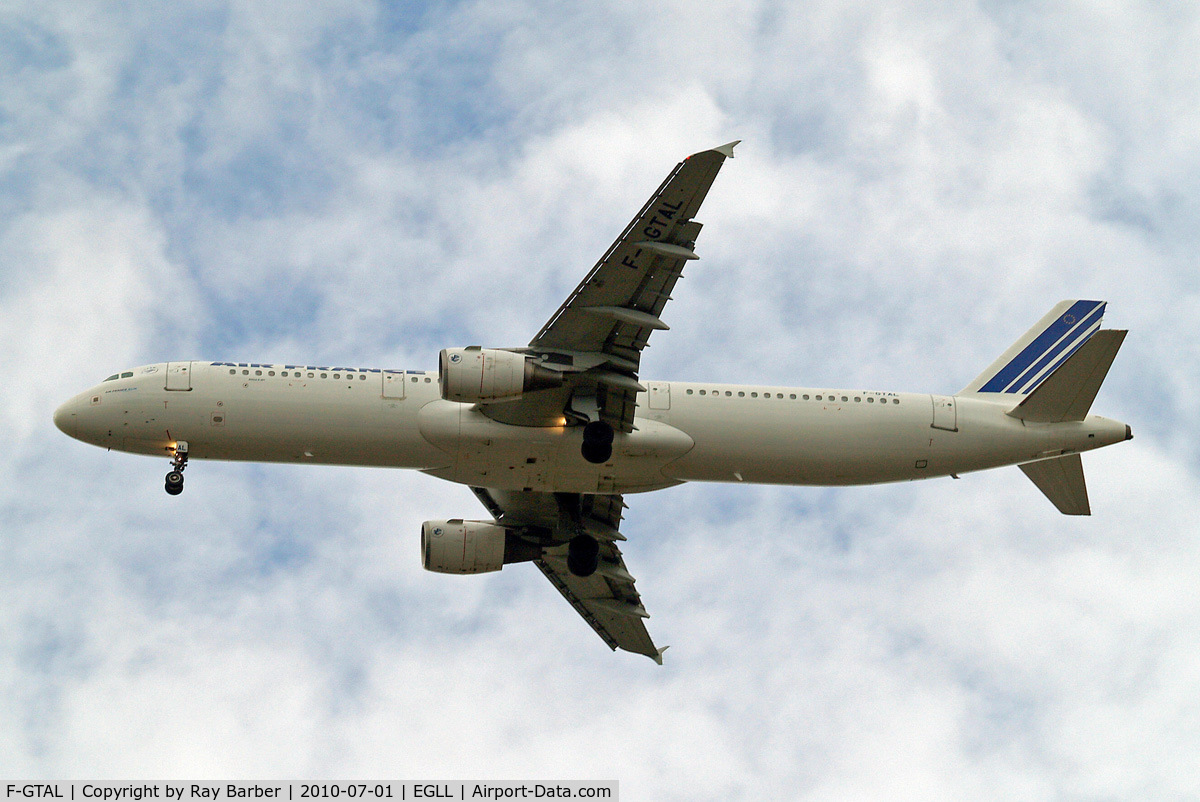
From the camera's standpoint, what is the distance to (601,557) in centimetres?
5178

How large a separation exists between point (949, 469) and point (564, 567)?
48.3ft

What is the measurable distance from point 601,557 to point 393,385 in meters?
11.9

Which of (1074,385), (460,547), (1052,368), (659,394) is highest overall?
(1052,368)

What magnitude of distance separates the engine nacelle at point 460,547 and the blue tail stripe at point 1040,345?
17.3m

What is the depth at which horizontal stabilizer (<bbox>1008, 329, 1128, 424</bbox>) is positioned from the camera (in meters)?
43.5

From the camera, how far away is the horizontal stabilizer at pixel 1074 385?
43.5m

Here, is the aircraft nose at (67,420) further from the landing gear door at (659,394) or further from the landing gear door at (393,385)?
the landing gear door at (659,394)

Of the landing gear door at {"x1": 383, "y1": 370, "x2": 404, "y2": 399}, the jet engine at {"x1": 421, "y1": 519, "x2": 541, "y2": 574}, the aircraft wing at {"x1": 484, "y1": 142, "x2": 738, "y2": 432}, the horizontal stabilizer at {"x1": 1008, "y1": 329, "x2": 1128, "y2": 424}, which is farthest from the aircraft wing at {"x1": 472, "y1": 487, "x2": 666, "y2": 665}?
the horizontal stabilizer at {"x1": 1008, "y1": 329, "x2": 1128, "y2": 424}

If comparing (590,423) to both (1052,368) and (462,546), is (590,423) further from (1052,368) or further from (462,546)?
(1052,368)

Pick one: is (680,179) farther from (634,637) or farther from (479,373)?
(634,637)

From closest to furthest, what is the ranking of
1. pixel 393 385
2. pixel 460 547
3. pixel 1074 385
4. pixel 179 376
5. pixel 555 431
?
pixel 555 431 → pixel 393 385 → pixel 179 376 → pixel 1074 385 → pixel 460 547

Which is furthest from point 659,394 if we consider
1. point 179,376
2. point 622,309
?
point 179,376

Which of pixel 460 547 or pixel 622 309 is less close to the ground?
pixel 622 309

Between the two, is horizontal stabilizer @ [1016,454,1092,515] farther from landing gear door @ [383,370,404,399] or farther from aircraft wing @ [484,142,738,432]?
landing gear door @ [383,370,404,399]
